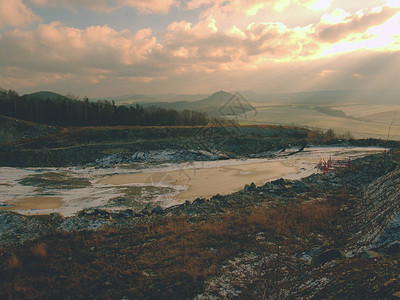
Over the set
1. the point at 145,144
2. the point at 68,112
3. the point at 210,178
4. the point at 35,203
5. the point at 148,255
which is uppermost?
the point at 68,112

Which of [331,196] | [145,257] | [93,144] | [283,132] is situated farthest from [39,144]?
[283,132]

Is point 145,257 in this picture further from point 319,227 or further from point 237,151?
point 237,151

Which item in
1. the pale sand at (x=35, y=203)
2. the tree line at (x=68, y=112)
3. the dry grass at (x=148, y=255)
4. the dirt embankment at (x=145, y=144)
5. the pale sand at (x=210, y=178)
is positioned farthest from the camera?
the tree line at (x=68, y=112)

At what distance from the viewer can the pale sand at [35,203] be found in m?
20.5

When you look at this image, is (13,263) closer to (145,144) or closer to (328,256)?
(328,256)

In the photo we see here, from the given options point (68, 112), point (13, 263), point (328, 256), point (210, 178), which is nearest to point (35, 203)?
point (13, 263)

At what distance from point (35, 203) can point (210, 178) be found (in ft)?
62.6

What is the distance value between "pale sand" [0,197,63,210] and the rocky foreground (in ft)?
21.6

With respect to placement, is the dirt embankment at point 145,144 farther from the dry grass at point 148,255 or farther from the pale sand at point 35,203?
the dry grass at point 148,255

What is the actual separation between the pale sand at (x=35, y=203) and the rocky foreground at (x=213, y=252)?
6569 mm

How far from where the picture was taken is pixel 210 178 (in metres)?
30.6

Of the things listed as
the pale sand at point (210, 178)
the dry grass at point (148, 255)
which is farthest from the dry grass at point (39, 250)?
the pale sand at point (210, 178)

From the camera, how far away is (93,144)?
5153 centimetres

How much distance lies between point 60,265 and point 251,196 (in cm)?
1365
